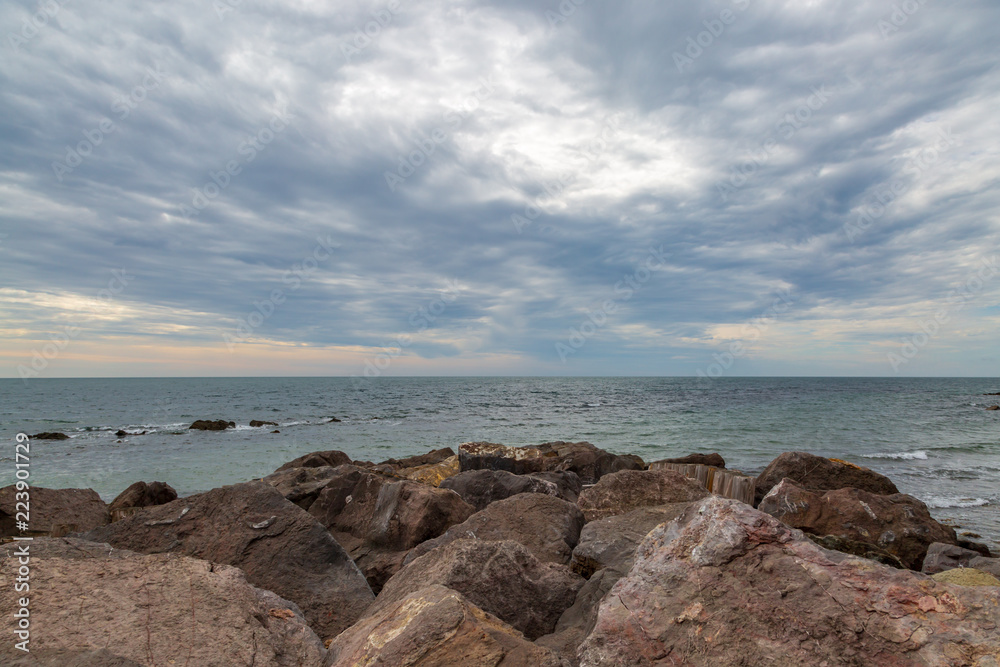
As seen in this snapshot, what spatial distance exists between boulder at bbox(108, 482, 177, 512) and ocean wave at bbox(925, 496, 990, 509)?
17.7 m

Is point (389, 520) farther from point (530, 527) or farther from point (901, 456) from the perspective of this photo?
point (901, 456)

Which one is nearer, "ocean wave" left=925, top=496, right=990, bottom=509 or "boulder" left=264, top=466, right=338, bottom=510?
"boulder" left=264, top=466, right=338, bottom=510

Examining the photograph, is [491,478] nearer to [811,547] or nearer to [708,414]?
[811,547]

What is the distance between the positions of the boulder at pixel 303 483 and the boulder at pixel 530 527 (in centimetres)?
397

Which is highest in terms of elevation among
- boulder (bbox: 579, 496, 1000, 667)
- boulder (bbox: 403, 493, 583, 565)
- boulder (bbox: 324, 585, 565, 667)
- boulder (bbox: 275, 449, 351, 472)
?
boulder (bbox: 579, 496, 1000, 667)

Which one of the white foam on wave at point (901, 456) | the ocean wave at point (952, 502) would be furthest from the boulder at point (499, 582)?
the white foam on wave at point (901, 456)

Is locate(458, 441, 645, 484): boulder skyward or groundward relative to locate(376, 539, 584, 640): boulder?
groundward

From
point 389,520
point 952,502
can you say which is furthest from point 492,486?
point 952,502

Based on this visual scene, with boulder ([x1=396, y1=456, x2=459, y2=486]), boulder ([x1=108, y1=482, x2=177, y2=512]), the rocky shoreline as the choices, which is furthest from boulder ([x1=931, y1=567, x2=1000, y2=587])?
boulder ([x1=108, y1=482, x2=177, y2=512])

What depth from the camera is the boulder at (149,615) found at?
8.97 ft

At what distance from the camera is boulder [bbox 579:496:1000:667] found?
7.73 feet

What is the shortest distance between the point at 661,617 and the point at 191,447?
2925cm

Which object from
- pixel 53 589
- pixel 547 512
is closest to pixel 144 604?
pixel 53 589

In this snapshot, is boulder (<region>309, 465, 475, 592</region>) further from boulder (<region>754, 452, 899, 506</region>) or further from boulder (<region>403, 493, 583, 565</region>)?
boulder (<region>754, 452, 899, 506</region>)
